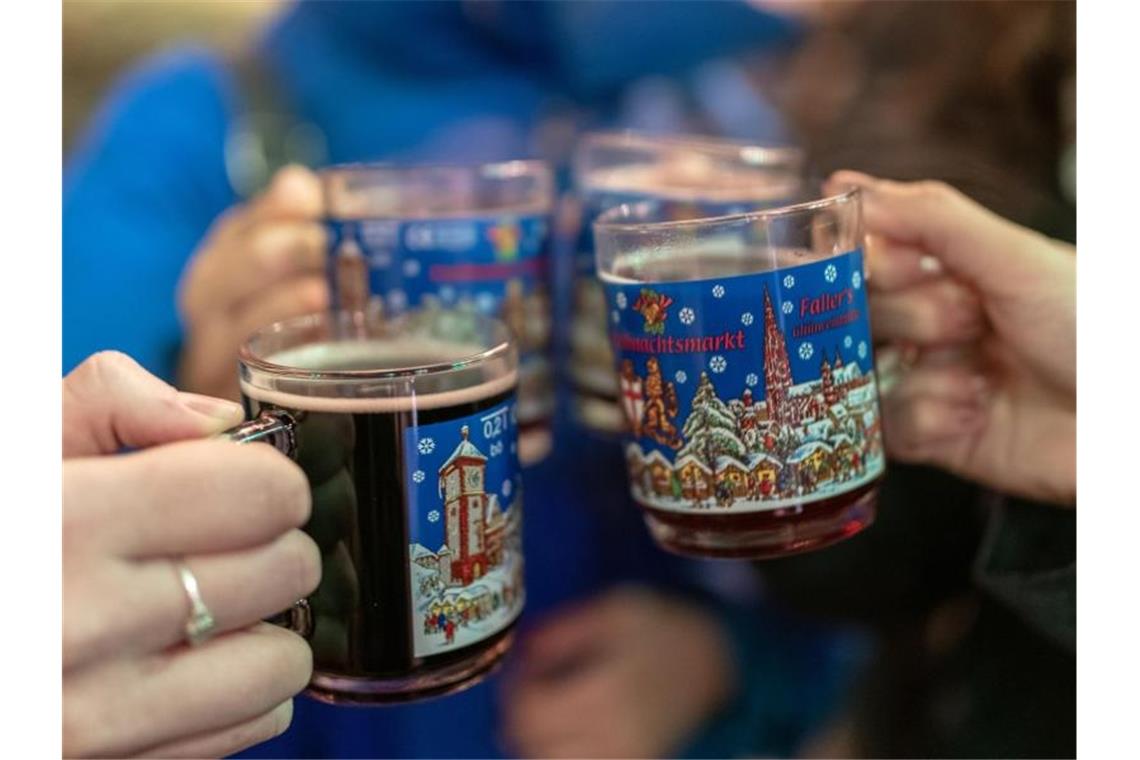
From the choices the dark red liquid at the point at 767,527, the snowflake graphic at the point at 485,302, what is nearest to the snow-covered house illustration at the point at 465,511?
the dark red liquid at the point at 767,527

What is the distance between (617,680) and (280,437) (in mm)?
500

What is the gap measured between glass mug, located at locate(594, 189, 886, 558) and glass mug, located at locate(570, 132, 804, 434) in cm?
16

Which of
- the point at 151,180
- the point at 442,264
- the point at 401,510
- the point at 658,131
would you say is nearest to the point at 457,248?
the point at 442,264

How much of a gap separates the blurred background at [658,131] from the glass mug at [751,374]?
162 millimetres

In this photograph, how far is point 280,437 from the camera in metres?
0.46

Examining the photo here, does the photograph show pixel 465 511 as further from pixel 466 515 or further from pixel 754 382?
pixel 754 382

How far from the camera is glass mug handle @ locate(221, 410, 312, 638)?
446 mm

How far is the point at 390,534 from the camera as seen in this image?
0.48m

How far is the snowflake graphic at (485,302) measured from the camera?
0.69 meters

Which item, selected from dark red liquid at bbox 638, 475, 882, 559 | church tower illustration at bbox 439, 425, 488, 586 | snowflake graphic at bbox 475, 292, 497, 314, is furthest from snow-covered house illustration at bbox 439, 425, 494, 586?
snowflake graphic at bbox 475, 292, 497, 314

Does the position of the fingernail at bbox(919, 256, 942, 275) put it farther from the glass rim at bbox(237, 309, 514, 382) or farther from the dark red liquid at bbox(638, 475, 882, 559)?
the glass rim at bbox(237, 309, 514, 382)

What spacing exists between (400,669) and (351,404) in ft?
0.43
